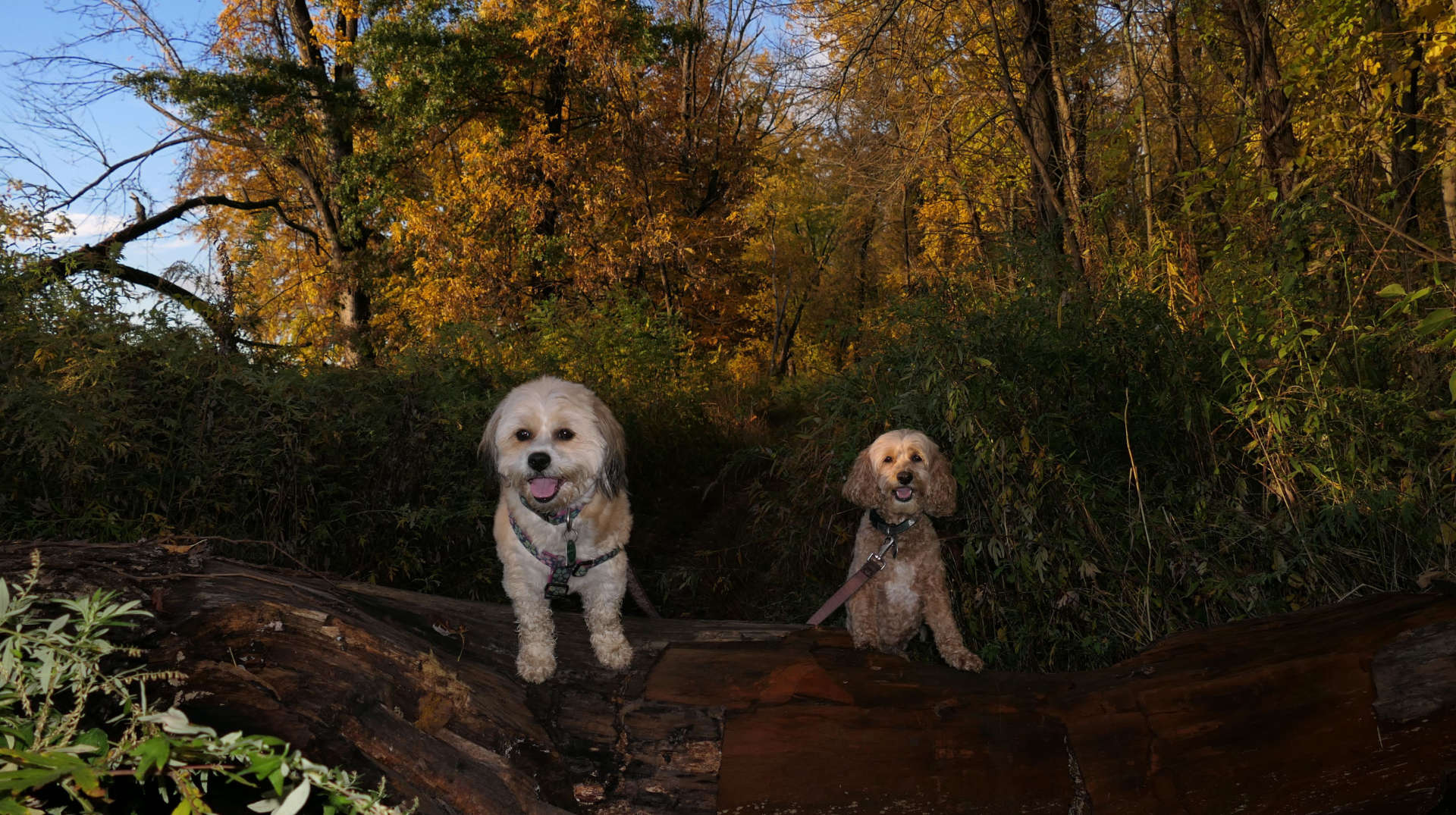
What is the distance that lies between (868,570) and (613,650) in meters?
1.36

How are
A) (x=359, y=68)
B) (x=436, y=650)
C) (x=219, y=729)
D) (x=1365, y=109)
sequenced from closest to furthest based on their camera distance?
1. (x=219, y=729)
2. (x=436, y=650)
3. (x=1365, y=109)
4. (x=359, y=68)

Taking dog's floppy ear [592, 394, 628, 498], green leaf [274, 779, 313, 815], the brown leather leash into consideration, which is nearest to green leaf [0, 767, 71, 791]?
green leaf [274, 779, 313, 815]

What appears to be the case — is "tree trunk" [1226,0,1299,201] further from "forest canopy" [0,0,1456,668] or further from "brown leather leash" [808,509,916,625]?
"brown leather leash" [808,509,916,625]

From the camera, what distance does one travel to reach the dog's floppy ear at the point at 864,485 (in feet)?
14.8

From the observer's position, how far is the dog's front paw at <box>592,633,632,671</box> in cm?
377

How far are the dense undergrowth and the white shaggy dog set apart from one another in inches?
46.7

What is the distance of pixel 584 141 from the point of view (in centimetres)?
1833

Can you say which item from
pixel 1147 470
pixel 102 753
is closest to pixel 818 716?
pixel 102 753

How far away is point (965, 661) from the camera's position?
4215 mm

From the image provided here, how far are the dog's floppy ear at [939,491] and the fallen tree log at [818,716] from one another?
3.39 feet

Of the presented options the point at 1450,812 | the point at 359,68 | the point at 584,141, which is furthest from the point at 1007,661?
the point at 359,68

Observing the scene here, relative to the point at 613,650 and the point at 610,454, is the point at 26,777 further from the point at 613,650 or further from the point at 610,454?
the point at 610,454

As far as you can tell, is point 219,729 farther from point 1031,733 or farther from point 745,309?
point 745,309

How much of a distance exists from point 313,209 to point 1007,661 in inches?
895
